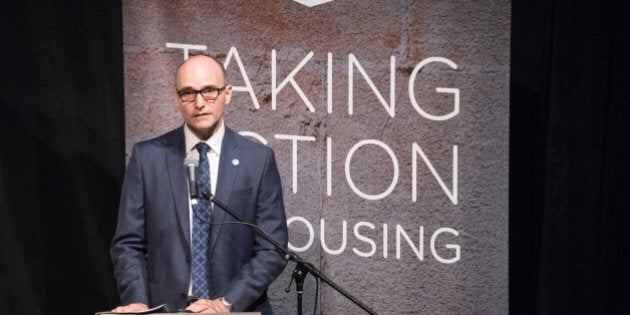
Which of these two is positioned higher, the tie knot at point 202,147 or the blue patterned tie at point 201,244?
the tie knot at point 202,147

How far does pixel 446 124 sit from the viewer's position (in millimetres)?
3730

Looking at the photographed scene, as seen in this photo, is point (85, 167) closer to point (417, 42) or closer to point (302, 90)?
point (302, 90)

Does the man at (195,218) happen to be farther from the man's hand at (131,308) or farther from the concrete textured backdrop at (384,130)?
the concrete textured backdrop at (384,130)

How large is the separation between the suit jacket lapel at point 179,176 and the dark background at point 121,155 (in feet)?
1.60

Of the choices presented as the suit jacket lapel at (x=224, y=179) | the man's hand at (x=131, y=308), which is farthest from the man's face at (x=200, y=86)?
the man's hand at (x=131, y=308)

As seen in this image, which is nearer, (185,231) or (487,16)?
(185,231)

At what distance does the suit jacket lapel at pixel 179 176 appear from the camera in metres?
2.89

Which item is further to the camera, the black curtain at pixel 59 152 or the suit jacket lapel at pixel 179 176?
the black curtain at pixel 59 152
